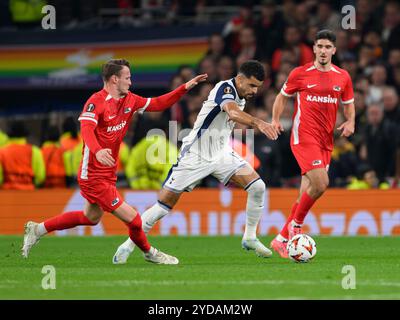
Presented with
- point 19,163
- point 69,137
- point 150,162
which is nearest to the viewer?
point 150,162

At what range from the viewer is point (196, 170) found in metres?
13.5

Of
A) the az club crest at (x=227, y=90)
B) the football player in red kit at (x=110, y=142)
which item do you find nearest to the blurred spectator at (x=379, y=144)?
the az club crest at (x=227, y=90)

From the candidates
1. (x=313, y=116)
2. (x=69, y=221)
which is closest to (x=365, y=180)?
(x=313, y=116)

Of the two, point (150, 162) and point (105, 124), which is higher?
point (105, 124)

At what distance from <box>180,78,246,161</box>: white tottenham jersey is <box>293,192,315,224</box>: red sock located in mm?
1106

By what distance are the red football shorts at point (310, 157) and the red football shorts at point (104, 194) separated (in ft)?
7.96

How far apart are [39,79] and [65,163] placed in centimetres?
499

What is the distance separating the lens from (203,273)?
1170cm

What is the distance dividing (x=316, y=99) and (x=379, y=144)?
6.13 m

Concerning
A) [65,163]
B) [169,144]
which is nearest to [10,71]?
[65,163]

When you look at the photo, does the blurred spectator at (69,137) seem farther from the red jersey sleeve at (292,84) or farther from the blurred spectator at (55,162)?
the red jersey sleeve at (292,84)

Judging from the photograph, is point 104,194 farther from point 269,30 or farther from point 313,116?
point 269,30

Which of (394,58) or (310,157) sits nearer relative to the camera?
(310,157)

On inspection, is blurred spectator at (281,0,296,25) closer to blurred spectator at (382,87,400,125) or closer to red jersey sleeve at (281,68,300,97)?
blurred spectator at (382,87,400,125)
